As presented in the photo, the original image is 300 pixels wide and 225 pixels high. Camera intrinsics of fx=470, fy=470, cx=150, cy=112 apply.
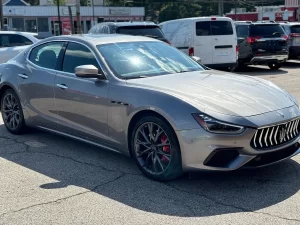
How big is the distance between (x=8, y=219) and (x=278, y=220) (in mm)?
2370

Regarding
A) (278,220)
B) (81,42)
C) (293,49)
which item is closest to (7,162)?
(81,42)

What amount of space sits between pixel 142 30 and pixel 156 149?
8947mm

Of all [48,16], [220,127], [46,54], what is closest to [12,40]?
[46,54]

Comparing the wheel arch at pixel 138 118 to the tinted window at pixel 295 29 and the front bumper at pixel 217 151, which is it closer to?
the front bumper at pixel 217 151

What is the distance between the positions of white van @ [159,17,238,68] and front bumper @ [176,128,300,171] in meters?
10.1

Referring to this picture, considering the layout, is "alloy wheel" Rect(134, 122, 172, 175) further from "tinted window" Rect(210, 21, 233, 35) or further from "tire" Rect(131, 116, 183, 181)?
"tinted window" Rect(210, 21, 233, 35)

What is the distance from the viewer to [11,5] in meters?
50.8

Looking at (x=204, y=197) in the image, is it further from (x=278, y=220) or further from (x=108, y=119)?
(x=108, y=119)

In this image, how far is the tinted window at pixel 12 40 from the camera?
13.7 meters

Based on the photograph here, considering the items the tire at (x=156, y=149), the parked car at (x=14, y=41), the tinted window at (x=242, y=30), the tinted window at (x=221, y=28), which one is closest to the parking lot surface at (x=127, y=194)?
the tire at (x=156, y=149)

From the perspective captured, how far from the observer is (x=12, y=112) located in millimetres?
7211

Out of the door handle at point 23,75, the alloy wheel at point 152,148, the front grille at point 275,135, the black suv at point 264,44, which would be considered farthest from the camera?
the black suv at point 264,44

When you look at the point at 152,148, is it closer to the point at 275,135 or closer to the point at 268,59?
the point at 275,135

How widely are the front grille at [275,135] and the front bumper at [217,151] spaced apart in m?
0.07
